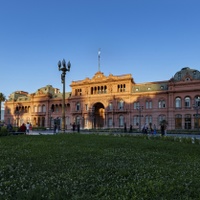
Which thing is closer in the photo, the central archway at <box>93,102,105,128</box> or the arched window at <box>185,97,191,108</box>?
the arched window at <box>185,97,191,108</box>

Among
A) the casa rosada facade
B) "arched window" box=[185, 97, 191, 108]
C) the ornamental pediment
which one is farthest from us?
the ornamental pediment

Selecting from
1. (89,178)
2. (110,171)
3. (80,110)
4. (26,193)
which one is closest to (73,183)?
(89,178)

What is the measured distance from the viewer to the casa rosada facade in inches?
2083

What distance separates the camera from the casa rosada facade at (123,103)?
52.9 metres

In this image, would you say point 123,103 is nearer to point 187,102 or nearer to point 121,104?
point 121,104

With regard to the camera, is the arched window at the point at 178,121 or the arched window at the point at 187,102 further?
the arched window at the point at 178,121

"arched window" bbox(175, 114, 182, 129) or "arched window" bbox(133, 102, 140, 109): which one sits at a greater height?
"arched window" bbox(133, 102, 140, 109)

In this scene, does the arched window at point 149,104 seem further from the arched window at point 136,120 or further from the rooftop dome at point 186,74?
the rooftop dome at point 186,74

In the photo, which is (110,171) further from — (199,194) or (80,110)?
(80,110)

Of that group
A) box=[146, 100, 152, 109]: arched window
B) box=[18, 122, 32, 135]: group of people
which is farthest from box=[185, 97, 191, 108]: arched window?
box=[18, 122, 32, 135]: group of people

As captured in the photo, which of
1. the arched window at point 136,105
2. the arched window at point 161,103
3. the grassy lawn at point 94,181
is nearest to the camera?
the grassy lawn at point 94,181

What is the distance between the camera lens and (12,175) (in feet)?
21.9

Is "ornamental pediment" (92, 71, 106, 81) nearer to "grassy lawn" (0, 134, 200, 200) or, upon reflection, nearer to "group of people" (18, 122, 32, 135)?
"group of people" (18, 122, 32, 135)

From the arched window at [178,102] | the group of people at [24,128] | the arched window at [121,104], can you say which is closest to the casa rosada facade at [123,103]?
the arched window at [178,102]
